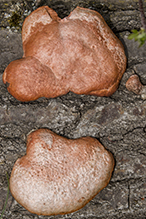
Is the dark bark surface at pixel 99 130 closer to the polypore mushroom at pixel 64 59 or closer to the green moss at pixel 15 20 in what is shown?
the polypore mushroom at pixel 64 59

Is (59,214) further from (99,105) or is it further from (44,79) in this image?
(44,79)

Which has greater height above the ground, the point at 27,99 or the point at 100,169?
the point at 27,99

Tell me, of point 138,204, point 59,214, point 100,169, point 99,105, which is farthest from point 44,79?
point 138,204

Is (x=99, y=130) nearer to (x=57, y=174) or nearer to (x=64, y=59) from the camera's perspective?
(x=57, y=174)

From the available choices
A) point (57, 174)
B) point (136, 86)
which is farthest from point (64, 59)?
point (57, 174)

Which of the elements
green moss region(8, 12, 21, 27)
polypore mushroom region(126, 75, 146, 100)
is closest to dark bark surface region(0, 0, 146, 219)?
polypore mushroom region(126, 75, 146, 100)

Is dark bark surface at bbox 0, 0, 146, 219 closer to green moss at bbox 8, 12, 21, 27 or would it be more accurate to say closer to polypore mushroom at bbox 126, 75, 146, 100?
polypore mushroom at bbox 126, 75, 146, 100

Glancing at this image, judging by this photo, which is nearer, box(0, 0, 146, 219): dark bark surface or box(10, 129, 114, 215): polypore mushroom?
box(10, 129, 114, 215): polypore mushroom

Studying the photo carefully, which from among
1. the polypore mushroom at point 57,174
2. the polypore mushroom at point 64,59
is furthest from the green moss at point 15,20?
the polypore mushroom at point 57,174
